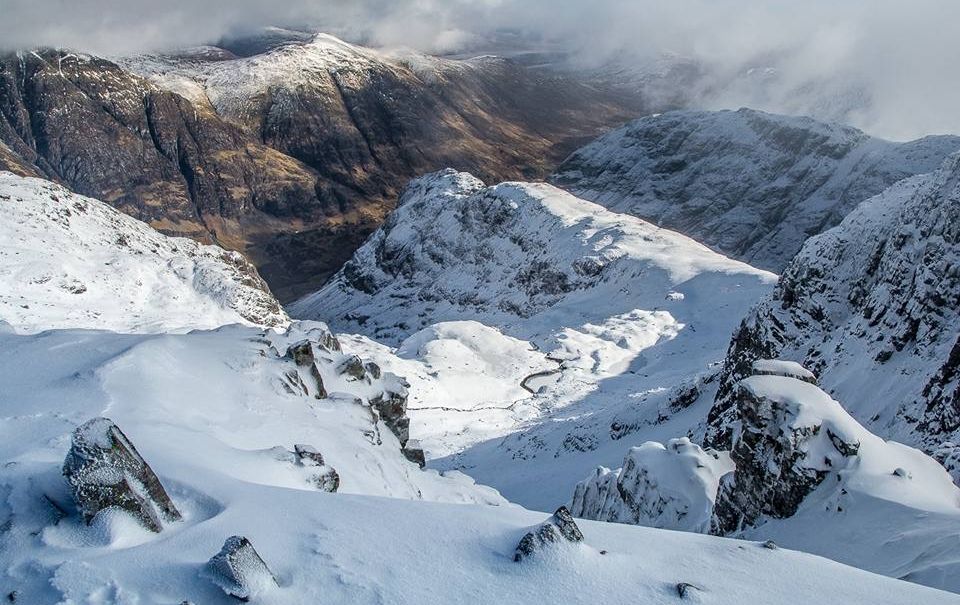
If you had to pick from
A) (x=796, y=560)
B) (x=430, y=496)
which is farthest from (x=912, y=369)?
(x=796, y=560)

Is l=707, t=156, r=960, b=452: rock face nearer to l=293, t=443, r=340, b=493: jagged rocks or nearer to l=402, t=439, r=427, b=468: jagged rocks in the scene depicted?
l=402, t=439, r=427, b=468: jagged rocks

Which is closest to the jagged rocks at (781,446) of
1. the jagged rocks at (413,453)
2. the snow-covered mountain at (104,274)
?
the jagged rocks at (413,453)

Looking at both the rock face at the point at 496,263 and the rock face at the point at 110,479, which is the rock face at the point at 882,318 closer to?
the rock face at the point at 110,479

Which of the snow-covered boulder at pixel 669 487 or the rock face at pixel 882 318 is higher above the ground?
the rock face at pixel 882 318

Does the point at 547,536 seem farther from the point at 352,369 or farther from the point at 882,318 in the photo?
the point at 882,318

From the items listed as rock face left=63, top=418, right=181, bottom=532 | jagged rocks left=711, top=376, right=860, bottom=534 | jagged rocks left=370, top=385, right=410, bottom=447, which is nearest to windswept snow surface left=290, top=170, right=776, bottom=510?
jagged rocks left=370, top=385, right=410, bottom=447

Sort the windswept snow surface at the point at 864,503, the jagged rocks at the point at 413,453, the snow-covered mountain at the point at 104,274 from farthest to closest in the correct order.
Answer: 1. the snow-covered mountain at the point at 104,274
2. the jagged rocks at the point at 413,453
3. the windswept snow surface at the point at 864,503

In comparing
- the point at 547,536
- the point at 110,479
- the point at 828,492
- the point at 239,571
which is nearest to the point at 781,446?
the point at 828,492

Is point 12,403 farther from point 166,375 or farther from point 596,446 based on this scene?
point 596,446

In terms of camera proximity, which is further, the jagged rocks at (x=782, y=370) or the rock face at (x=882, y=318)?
the rock face at (x=882, y=318)
